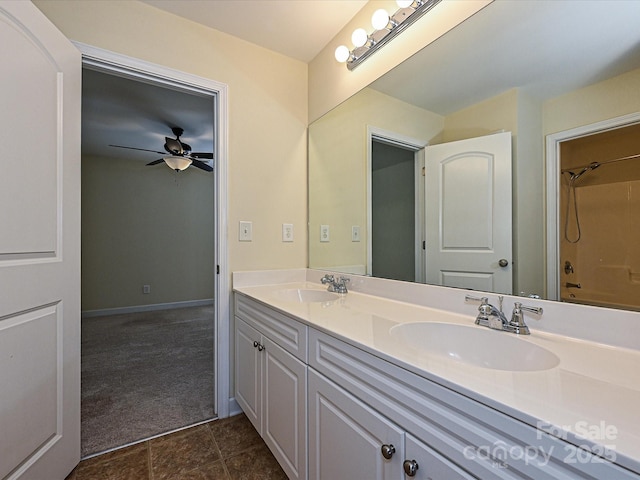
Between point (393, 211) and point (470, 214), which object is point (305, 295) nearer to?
point (393, 211)

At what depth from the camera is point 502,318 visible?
0.94 metres

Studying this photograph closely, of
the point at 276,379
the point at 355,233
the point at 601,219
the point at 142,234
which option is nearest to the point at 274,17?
the point at 355,233

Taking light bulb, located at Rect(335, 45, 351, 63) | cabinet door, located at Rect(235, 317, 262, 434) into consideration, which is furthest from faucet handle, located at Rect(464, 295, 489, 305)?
light bulb, located at Rect(335, 45, 351, 63)

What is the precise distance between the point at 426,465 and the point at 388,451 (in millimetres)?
101

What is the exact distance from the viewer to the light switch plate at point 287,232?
2012mm

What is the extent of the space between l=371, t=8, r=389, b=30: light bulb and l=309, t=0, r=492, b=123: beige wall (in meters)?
0.09

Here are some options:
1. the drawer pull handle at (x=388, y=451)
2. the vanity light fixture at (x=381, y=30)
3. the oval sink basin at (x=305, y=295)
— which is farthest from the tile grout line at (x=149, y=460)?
the vanity light fixture at (x=381, y=30)

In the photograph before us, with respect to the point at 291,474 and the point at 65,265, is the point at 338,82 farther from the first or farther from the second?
the point at 291,474

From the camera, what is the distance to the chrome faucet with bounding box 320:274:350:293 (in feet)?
5.52

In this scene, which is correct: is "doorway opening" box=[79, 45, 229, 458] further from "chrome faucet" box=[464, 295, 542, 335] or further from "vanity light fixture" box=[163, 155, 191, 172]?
"chrome faucet" box=[464, 295, 542, 335]

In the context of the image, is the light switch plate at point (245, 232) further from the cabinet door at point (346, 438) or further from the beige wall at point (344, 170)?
the cabinet door at point (346, 438)

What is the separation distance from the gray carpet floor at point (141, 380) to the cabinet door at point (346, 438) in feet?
3.56

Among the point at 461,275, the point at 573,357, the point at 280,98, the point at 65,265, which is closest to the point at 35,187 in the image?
the point at 65,265

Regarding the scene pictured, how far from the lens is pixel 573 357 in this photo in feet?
2.38
